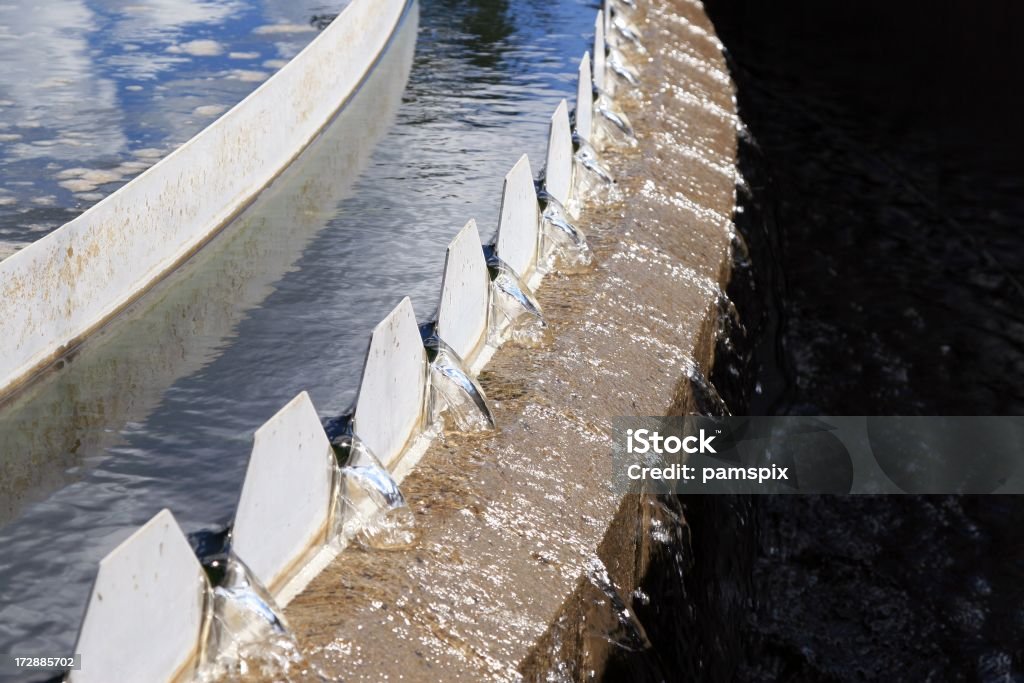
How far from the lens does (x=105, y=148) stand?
6547 mm

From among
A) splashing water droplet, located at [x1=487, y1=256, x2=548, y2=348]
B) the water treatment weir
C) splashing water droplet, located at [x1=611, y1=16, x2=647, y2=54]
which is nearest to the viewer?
the water treatment weir

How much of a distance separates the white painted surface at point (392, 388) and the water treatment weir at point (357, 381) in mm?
166

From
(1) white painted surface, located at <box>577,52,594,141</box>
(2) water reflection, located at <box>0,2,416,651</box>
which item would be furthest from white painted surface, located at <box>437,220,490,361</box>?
(1) white painted surface, located at <box>577,52,594,141</box>

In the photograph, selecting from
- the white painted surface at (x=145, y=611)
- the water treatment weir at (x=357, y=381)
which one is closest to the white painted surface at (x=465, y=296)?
the water treatment weir at (x=357, y=381)

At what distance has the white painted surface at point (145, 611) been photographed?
241cm

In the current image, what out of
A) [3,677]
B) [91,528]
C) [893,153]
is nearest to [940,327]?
[893,153]

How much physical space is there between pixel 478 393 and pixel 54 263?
1874 millimetres

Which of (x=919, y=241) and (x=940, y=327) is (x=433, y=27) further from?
(x=940, y=327)

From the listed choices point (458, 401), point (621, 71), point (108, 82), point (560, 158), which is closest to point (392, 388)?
point (458, 401)

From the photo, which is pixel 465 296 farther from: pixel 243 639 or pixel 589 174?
pixel 589 174

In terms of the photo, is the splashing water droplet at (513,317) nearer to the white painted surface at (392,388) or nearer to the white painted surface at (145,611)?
the white painted surface at (392,388)

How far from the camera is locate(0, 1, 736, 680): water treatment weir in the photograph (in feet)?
10.4

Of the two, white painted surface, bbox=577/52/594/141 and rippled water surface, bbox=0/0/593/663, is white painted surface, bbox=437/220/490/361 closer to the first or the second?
rippled water surface, bbox=0/0/593/663

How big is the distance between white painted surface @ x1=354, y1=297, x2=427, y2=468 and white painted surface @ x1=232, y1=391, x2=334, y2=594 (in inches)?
8.8
